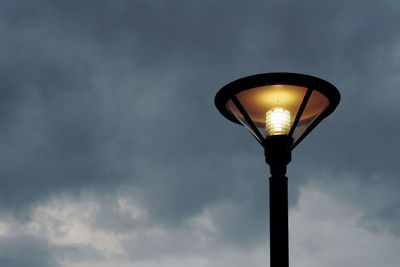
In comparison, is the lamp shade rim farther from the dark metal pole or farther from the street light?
the dark metal pole

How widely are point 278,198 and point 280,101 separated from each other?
100 cm

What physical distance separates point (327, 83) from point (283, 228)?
1.56 m

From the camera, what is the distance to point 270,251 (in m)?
5.21

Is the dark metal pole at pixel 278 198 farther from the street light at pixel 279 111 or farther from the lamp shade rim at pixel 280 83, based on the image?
the lamp shade rim at pixel 280 83

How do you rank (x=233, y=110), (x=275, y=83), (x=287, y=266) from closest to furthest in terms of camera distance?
(x=287, y=266), (x=275, y=83), (x=233, y=110)

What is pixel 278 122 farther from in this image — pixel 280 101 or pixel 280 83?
pixel 280 83

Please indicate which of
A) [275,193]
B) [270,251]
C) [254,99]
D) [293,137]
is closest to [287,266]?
[270,251]

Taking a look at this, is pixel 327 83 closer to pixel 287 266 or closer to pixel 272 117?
pixel 272 117

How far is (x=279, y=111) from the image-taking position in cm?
565

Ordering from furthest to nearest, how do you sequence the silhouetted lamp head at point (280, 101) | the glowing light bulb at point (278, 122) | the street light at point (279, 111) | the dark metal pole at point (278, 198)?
the glowing light bulb at point (278, 122) < the silhouetted lamp head at point (280, 101) < the street light at point (279, 111) < the dark metal pole at point (278, 198)

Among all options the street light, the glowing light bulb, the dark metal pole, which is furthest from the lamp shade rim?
the dark metal pole

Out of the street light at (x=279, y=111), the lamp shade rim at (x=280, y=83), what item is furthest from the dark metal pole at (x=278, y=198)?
the lamp shade rim at (x=280, y=83)

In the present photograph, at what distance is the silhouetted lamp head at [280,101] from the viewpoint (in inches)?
217

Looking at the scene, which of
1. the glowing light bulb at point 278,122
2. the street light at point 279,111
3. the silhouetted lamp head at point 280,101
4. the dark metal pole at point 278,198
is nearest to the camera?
the dark metal pole at point 278,198
